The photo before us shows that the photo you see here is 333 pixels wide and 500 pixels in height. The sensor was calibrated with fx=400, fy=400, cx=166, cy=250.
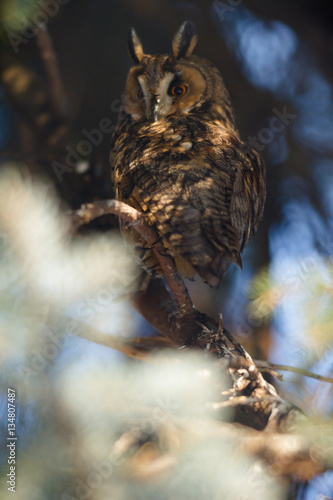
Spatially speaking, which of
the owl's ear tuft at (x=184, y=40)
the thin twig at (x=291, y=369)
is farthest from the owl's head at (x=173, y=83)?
the thin twig at (x=291, y=369)

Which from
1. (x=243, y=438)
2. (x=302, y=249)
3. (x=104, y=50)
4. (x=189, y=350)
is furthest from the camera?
(x=104, y=50)

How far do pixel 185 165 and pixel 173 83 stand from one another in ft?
1.34

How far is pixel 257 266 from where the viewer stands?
1.23m

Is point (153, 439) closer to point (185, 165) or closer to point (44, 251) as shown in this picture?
point (44, 251)

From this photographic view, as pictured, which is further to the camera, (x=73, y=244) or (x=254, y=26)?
(x=254, y=26)

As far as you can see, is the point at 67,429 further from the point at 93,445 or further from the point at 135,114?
the point at 135,114

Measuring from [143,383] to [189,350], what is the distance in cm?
19

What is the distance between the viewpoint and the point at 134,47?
4.08ft

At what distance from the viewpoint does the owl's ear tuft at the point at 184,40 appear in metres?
1.24

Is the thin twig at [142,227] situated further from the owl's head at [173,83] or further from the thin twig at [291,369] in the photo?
the owl's head at [173,83]

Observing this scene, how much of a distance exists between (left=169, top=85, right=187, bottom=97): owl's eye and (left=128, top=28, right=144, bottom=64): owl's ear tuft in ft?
0.48

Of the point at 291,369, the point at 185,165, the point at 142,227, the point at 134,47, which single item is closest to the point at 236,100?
the point at 134,47

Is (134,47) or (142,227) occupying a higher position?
(134,47)

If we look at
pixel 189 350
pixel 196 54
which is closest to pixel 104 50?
pixel 196 54
